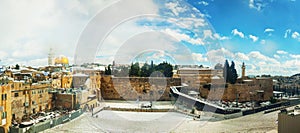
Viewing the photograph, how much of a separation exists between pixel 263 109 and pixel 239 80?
4.57 m

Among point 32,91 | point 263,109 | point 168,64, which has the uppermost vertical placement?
point 168,64

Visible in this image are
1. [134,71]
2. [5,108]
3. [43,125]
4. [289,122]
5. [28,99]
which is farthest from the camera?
[134,71]

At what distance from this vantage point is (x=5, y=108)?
35.9 feet

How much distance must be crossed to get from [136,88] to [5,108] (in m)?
9.69

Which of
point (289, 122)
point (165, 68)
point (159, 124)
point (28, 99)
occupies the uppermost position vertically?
point (165, 68)

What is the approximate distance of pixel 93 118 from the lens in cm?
1245

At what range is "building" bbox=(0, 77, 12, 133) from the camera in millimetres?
10594

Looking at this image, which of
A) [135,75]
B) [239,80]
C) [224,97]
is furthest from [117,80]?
[239,80]

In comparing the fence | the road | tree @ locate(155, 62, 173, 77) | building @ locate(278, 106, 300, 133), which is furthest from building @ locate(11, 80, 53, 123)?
building @ locate(278, 106, 300, 133)

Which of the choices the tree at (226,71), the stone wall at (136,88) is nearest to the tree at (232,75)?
the tree at (226,71)

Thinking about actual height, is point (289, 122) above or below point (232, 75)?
below

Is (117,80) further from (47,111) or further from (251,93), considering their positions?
(251,93)

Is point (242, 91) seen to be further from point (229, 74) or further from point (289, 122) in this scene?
point (289, 122)

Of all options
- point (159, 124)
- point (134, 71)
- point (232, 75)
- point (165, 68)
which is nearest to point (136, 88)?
point (134, 71)
